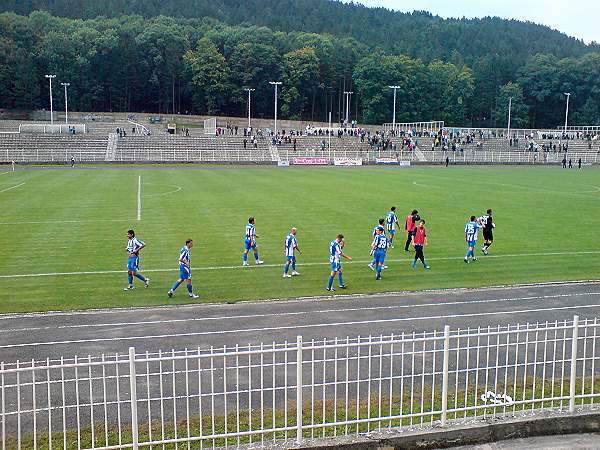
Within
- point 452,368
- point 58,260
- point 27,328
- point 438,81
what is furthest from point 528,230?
point 438,81

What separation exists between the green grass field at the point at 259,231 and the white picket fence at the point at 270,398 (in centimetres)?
608

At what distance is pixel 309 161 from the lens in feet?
243

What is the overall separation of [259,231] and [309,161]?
47003 mm

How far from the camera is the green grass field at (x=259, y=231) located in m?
18.8

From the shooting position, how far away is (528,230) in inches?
1125

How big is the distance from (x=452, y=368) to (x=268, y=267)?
398 inches

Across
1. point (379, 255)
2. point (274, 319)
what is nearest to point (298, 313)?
point (274, 319)

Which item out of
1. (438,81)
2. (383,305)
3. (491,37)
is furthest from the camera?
(491,37)

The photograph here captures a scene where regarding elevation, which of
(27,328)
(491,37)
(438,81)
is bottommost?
(27,328)

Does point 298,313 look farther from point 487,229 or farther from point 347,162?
point 347,162

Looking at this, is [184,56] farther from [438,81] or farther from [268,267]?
[268,267]

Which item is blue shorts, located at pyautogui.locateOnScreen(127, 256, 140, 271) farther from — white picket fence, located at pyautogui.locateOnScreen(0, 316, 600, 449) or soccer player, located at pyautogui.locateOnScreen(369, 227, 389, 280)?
soccer player, located at pyautogui.locateOnScreen(369, 227, 389, 280)

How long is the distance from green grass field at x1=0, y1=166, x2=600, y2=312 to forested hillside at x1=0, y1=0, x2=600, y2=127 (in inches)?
2933

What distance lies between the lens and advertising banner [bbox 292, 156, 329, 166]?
73.3 meters
